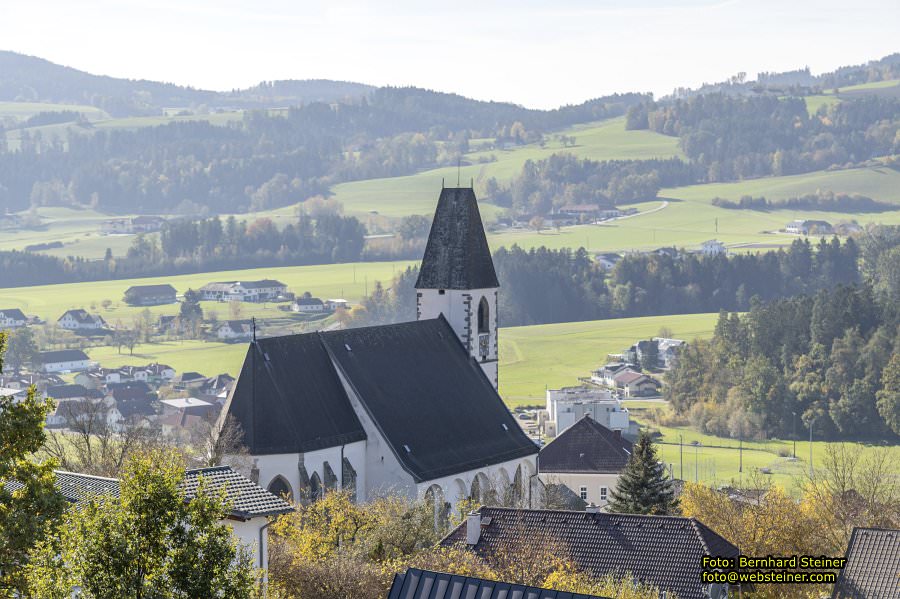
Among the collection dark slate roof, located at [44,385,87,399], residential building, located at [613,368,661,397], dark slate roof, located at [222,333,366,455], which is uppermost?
dark slate roof, located at [222,333,366,455]

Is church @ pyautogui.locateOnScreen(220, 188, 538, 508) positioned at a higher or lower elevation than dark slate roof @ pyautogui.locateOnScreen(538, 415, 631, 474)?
higher

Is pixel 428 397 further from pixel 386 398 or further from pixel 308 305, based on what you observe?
pixel 308 305

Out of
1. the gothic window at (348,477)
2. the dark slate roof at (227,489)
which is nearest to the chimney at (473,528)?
the dark slate roof at (227,489)

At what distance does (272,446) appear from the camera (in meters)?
48.8

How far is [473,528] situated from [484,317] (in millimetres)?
21159

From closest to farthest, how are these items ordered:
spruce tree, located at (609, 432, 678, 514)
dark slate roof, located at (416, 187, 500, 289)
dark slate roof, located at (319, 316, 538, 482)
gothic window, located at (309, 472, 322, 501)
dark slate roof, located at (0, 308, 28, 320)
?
gothic window, located at (309, 472, 322, 501), dark slate roof, located at (319, 316, 538, 482), spruce tree, located at (609, 432, 678, 514), dark slate roof, located at (416, 187, 500, 289), dark slate roof, located at (0, 308, 28, 320)

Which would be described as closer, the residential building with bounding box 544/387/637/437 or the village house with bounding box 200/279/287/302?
the residential building with bounding box 544/387/637/437

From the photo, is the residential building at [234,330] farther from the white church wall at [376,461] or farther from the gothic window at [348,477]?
the gothic window at [348,477]

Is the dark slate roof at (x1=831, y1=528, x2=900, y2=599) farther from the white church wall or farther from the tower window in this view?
the tower window

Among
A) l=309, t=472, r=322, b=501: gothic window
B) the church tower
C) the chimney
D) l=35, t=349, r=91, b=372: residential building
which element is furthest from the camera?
l=35, t=349, r=91, b=372: residential building

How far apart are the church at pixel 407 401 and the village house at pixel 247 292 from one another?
13511 centimetres

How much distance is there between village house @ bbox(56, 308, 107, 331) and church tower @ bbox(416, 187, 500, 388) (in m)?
127

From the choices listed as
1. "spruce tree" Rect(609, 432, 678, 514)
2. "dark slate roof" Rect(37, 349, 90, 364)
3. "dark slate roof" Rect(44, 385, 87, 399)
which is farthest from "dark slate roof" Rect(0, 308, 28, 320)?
"spruce tree" Rect(609, 432, 678, 514)

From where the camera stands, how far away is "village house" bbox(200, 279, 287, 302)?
195 m
